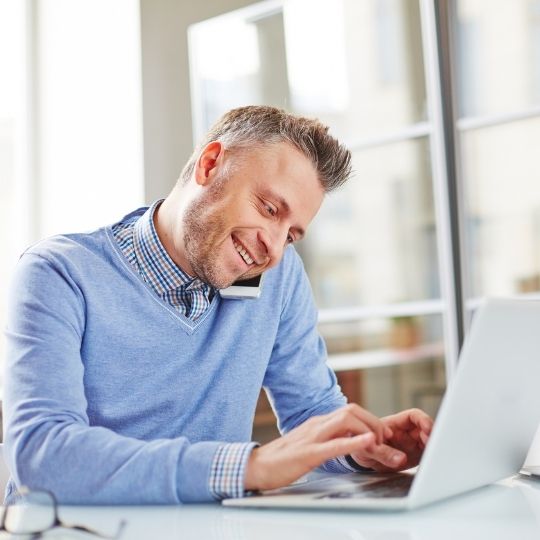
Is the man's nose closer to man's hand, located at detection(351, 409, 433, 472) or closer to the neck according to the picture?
the neck

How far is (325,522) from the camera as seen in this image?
96 centimetres

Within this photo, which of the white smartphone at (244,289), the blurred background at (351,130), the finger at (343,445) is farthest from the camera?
the blurred background at (351,130)

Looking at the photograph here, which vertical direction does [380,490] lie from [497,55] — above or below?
below

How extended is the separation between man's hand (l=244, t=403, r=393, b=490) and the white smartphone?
1.85 feet

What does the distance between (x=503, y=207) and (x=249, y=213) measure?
163 cm

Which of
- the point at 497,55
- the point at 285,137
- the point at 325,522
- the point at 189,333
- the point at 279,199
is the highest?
the point at 497,55

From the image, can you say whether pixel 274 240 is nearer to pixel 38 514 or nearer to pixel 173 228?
pixel 173 228

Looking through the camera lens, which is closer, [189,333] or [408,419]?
[408,419]

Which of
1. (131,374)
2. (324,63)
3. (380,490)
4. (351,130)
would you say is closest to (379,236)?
(351,130)

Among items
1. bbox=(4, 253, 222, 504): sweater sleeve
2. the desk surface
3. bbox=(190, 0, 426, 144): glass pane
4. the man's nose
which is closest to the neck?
the man's nose

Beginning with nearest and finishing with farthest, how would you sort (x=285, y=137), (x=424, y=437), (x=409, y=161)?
(x=424, y=437) → (x=285, y=137) → (x=409, y=161)

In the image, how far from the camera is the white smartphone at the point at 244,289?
64.2 inches

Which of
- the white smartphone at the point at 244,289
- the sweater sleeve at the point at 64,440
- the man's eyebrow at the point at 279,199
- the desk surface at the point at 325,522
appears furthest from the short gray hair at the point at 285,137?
the desk surface at the point at 325,522

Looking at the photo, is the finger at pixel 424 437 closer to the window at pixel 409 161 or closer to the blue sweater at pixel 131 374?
the blue sweater at pixel 131 374
